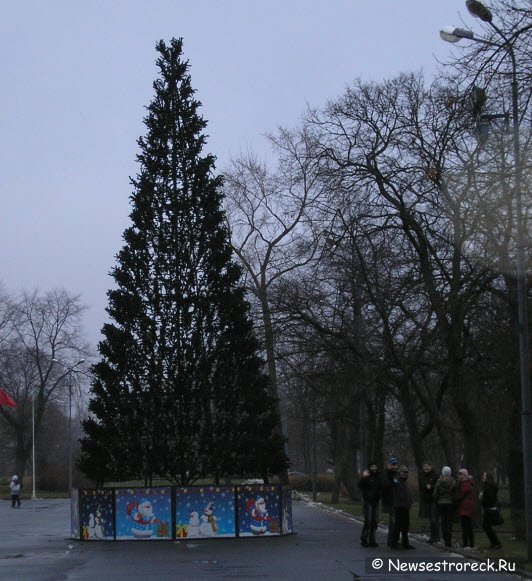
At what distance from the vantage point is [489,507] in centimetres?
2114

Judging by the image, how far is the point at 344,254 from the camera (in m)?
30.7

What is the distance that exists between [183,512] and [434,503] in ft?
20.1

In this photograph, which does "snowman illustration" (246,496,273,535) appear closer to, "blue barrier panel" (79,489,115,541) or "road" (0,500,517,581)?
"road" (0,500,517,581)

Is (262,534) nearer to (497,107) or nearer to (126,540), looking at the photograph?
(126,540)

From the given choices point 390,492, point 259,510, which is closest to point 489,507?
point 390,492

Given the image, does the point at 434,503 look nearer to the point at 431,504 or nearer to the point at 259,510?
the point at 431,504

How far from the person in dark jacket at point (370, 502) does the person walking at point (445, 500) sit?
1443mm

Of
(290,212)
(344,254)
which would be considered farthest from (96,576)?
(290,212)

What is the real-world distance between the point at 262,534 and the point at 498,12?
53.4ft

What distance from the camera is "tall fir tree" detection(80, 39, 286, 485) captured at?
2684 centimetres

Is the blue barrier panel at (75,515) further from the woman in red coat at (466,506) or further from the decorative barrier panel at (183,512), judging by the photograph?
the woman in red coat at (466,506)

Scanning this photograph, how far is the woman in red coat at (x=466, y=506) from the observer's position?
840 inches

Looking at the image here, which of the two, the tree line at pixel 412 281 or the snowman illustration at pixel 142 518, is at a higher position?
the tree line at pixel 412 281

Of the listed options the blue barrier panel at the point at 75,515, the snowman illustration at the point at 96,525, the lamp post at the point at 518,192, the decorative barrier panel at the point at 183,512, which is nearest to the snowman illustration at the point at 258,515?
the decorative barrier panel at the point at 183,512
